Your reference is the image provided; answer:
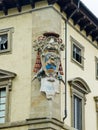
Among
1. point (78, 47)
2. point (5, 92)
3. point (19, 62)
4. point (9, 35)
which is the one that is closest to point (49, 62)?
point (19, 62)

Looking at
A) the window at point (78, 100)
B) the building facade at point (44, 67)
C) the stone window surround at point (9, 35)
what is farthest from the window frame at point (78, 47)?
the stone window surround at point (9, 35)

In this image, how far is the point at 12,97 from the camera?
A: 31.0m

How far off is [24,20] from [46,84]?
4.50 meters

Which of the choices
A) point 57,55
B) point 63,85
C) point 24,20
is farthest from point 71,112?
point 24,20

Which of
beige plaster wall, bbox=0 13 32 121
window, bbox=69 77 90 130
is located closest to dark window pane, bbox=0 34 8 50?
beige plaster wall, bbox=0 13 32 121

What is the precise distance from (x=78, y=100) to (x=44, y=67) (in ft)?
14.5

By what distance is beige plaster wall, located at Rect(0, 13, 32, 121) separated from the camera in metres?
30.6

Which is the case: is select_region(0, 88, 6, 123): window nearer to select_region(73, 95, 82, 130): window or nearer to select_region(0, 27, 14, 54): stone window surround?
select_region(0, 27, 14, 54): stone window surround

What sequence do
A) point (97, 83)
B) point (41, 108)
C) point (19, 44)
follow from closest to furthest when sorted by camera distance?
point (41, 108)
point (19, 44)
point (97, 83)

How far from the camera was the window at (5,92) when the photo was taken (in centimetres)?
3100

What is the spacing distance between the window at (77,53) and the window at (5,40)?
157 inches

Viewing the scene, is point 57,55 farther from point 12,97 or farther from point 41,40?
point 12,97

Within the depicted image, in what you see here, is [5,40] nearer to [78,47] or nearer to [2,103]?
[2,103]

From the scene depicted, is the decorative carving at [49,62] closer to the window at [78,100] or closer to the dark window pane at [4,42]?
the window at [78,100]
